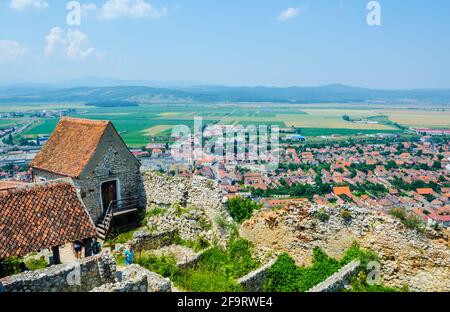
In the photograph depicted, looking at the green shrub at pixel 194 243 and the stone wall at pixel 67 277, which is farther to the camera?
the green shrub at pixel 194 243

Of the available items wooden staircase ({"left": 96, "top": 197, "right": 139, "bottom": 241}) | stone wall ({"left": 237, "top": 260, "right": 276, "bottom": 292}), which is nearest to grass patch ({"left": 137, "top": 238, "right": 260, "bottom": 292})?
stone wall ({"left": 237, "top": 260, "right": 276, "bottom": 292})

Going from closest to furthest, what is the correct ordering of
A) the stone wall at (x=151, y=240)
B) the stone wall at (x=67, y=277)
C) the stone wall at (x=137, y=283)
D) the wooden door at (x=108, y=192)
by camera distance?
the stone wall at (x=137, y=283) → the stone wall at (x=67, y=277) → the stone wall at (x=151, y=240) → the wooden door at (x=108, y=192)

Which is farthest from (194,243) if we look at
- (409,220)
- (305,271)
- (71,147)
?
(409,220)

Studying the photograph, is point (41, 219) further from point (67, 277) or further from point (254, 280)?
point (254, 280)

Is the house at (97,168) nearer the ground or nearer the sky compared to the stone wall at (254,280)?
nearer the sky

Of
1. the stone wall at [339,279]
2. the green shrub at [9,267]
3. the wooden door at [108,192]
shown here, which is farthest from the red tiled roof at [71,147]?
the stone wall at [339,279]

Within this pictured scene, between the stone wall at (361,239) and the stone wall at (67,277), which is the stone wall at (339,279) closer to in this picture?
the stone wall at (361,239)
